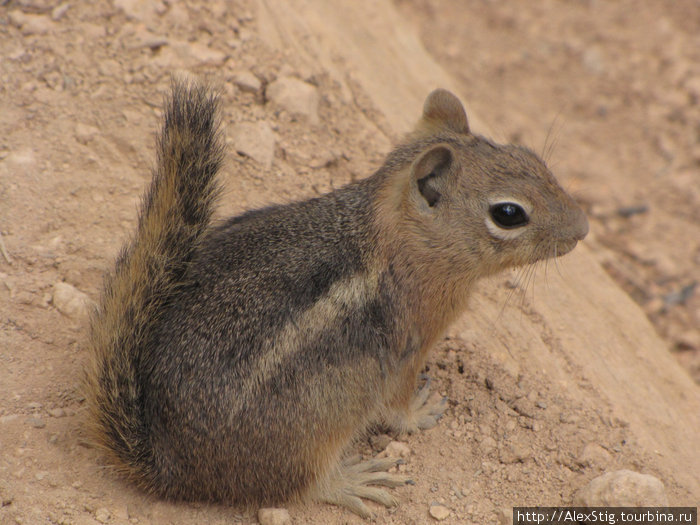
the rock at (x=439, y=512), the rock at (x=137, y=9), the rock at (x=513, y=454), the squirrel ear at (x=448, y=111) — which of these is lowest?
the rock at (x=439, y=512)

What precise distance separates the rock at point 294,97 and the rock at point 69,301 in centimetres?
213

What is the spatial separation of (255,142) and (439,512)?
2.78 metres

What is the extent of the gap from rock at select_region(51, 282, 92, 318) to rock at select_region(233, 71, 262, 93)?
6.78ft

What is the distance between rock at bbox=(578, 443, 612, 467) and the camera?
151 inches

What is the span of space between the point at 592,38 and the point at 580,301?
5.39m

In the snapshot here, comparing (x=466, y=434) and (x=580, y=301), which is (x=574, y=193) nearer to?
(x=580, y=301)

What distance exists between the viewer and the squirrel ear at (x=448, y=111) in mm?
4027

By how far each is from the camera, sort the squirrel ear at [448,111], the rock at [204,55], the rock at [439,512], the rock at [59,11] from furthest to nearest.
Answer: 1. the rock at [204,55]
2. the rock at [59,11]
3. the squirrel ear at [448,111]
4. the rock at [439,512]

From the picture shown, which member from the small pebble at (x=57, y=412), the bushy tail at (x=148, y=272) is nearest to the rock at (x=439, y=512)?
the bushy tail at (x=148, y=272)

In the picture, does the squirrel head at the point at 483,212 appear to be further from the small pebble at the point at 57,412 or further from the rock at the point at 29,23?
the rock at the point at 29,23

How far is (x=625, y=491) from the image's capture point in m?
3.35


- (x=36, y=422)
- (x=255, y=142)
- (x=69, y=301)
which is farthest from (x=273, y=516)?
(x=255, y=142)

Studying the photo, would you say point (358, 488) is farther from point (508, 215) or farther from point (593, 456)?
point (508, 215)

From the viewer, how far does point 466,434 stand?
3967 millimetres
